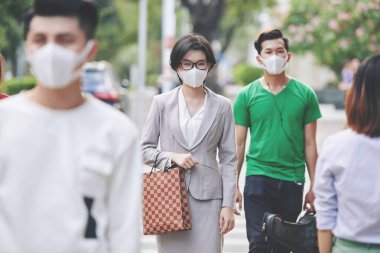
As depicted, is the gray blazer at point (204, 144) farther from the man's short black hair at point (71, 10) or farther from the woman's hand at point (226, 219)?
the man's short black hair at point (71, 10)

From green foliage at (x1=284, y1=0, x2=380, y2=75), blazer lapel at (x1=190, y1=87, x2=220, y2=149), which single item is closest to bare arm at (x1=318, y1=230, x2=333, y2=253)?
blazer lapel at (x1=190, y1=87, x2=220, y2=149)

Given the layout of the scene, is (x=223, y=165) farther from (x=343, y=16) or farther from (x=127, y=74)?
(x=127, y=74)

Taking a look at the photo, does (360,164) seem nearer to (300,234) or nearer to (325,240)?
(325,240)

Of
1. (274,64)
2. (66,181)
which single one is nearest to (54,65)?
(66,181)

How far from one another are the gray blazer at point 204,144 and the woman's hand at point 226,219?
4 centimetres

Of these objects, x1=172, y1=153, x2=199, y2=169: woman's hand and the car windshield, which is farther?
the car windshield

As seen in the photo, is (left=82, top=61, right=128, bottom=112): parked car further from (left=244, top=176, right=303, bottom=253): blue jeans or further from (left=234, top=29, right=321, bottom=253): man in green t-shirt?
(left=244, top=176, right=303, bottom=253): blue jeans

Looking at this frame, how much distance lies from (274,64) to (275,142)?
0.53 m

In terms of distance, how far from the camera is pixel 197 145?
18.4 ft

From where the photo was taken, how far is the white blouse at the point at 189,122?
5.62m

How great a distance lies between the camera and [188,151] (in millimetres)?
5617

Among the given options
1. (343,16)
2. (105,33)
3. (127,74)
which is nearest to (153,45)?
(127,74)

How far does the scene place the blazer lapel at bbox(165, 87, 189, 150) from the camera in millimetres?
5625

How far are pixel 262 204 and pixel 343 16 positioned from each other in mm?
23245
